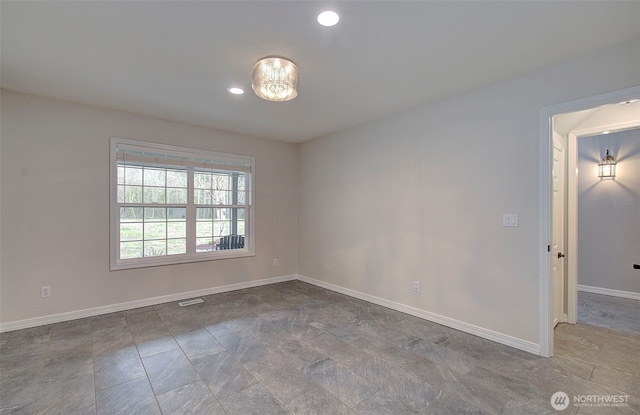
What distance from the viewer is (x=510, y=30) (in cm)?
212

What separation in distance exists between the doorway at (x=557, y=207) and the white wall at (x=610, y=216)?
5.98 ft

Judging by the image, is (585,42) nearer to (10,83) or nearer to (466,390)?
(466,390)

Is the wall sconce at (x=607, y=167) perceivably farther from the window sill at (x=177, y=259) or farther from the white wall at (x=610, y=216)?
the window sill at (x=177, y=259)

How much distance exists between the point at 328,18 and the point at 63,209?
12.0 feet

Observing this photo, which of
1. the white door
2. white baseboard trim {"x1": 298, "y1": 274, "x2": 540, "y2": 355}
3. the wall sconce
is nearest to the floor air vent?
white baseboard trim {"x1": 298, "y1": 274, "x2": 540, "y2": 355}

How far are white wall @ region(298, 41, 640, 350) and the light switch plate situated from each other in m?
0.04

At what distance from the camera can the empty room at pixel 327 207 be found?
206 centimetres

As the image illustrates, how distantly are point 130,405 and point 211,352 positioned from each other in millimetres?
784

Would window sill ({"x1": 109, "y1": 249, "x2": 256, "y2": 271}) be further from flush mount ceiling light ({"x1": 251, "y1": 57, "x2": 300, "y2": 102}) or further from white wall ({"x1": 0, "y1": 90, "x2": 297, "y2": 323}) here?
flush mount ceiling light ({"x1": 251, "y1": 57, "x2": 300, "y2": 102})

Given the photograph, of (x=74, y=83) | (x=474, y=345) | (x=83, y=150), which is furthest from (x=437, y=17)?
(x=83, y=150)

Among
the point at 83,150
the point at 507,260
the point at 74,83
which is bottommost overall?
the point at 507,260

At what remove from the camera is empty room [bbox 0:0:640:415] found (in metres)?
2.06

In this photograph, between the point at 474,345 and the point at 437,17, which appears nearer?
the point at 437,17

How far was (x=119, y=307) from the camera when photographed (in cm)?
380
